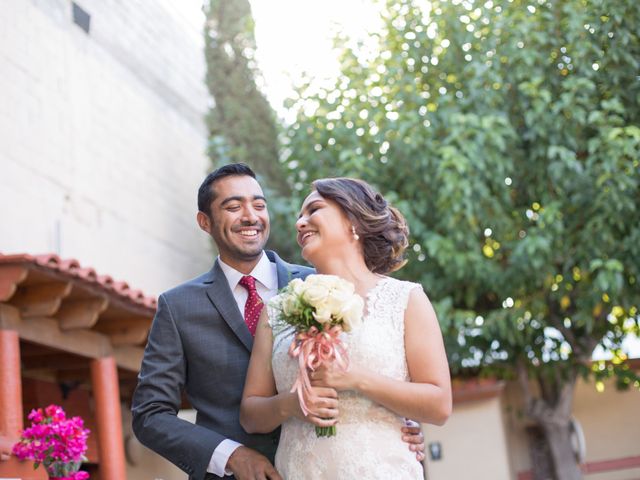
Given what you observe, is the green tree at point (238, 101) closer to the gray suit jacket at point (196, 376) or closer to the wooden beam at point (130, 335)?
the wooden beam at point (130, 335)

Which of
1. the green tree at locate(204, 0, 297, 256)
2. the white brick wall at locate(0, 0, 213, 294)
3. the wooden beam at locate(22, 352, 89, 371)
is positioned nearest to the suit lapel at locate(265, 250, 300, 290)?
the wooden beam at locate(22, 352, 89, 371)

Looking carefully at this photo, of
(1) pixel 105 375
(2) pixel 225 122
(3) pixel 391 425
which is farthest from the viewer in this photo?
(2) pixel 225 122

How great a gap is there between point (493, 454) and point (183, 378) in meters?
9.72

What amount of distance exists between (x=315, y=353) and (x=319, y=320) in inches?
4.0

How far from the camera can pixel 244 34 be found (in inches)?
552

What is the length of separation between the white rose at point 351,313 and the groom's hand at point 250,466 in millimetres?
552

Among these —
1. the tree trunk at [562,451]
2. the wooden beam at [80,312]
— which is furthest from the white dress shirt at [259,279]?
the tree trunk at [562,451]

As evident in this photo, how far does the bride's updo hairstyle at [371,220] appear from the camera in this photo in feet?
11.2

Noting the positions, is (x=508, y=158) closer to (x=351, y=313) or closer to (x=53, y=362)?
(x=53, y=362)

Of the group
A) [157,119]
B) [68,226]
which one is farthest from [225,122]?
[68,226]

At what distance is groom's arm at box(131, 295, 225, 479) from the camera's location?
342 cm

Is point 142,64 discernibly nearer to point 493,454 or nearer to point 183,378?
point 493,454

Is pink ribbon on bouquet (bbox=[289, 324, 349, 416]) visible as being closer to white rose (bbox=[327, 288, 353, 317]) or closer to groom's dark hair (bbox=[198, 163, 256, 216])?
white rose (bbox=[327, 288, 353, 317])

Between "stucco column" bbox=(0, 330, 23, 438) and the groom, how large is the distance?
3.16m
